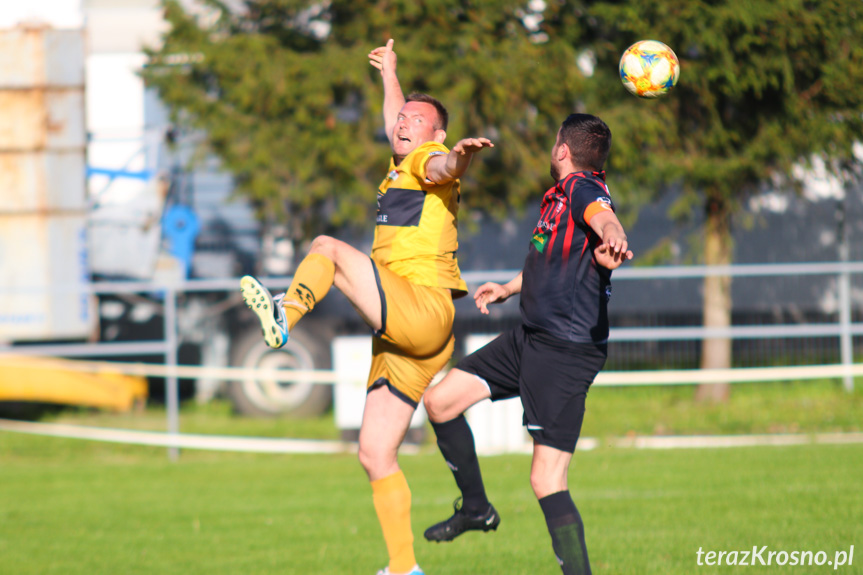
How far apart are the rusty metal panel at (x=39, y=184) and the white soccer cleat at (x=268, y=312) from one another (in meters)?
8.77

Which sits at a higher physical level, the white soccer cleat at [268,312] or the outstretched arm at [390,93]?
the outstretched arm at [390,93]

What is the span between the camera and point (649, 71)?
533 centimetres

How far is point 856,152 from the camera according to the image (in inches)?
468

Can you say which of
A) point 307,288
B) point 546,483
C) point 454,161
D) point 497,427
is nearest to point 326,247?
point 307,288

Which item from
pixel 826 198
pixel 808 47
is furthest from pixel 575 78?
pixel 826 198

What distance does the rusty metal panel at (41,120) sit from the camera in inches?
484

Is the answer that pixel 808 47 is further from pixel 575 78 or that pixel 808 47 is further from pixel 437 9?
pixel 437 9

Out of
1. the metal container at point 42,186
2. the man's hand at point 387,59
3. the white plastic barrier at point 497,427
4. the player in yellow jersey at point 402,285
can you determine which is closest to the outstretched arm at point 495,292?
the player in yellow jersey at point 402,285

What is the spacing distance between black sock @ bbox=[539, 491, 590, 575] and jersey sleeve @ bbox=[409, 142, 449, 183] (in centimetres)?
168

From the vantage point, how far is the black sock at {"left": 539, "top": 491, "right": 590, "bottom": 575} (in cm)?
425

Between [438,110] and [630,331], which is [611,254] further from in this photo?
[630,331]

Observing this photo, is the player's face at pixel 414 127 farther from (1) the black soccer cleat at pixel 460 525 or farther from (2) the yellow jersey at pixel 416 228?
(1) the black soccer cleat at pixel 460 525

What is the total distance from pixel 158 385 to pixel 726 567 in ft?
33.9

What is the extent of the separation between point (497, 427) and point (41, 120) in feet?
23.3
